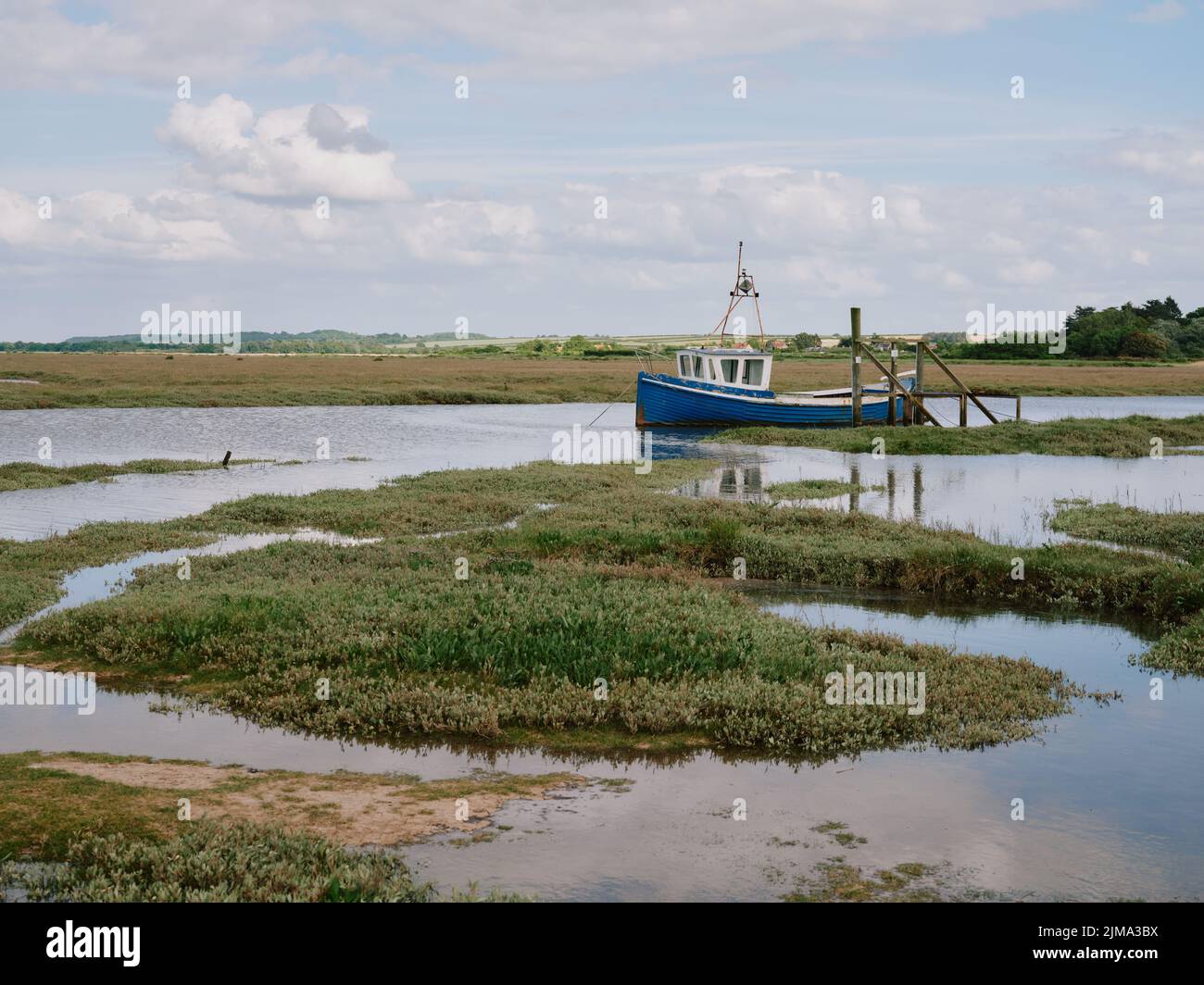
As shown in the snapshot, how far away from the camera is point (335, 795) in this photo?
9789mm

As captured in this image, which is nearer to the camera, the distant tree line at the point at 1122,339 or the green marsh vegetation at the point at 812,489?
the green marsh vegetation at the point at 812,489

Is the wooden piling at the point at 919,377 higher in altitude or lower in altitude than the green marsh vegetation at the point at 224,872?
higher

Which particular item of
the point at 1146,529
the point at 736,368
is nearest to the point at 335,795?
the point at 1146,529

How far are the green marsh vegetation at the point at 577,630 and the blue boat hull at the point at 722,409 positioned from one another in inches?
1183

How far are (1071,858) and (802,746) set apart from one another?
2.94m

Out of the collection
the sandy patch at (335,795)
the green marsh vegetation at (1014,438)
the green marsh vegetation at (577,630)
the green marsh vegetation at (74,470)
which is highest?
the green marsh vegetation at (1014,438)

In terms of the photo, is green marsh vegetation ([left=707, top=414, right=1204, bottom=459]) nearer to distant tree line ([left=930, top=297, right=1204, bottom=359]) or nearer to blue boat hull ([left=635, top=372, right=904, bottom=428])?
blue boat hull ([left=635, top=372, right=904, bottom=428])

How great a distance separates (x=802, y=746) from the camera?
11.2 meters

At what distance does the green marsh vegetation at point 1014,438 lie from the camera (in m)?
42.6

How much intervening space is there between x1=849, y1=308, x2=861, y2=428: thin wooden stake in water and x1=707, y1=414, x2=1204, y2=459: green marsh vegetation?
255cm

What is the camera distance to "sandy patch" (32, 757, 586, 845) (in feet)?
29.9

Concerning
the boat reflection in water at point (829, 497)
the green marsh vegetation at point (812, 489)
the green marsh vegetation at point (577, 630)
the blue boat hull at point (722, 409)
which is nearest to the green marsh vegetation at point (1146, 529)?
the green marsh vegetation at point (577, 630)

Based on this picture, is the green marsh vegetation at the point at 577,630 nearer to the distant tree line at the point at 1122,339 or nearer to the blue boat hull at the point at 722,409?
the blue boat hull at the point at 722,409

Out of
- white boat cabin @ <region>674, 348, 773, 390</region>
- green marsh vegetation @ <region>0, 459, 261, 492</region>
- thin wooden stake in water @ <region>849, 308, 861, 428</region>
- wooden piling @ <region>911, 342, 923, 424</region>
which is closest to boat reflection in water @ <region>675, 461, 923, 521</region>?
thin wooden stake in water @ <region>849, 308, 861, 428</region>
